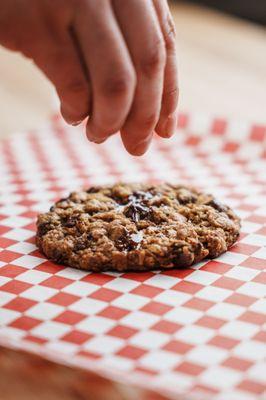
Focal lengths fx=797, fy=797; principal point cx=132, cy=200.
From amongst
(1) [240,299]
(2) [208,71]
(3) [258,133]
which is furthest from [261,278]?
(2) [208,71]

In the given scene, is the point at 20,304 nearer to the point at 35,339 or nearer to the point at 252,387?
the point at 35,339

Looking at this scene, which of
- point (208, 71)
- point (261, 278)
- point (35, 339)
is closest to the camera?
point (35, 339)

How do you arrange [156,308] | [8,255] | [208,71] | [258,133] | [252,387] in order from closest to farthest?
[252,387], [156,308], [8,255], [258,133], [208,71]

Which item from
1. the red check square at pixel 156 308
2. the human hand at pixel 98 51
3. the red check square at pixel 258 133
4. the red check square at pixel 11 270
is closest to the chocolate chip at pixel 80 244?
the red check square at pixel 11 270

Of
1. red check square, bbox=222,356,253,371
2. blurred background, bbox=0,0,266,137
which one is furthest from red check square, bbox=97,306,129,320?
blurred background, bbox=0,0,266,137

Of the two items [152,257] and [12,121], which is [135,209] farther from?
[12,121]

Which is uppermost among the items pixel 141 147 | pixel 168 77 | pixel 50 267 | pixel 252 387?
pixel 168 77
